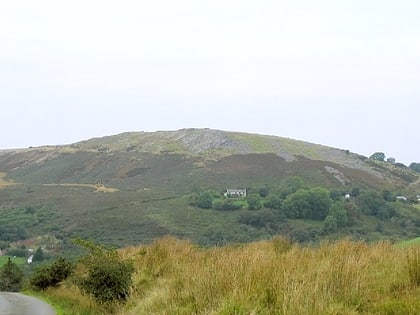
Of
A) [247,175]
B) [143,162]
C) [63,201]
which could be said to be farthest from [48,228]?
[143,162]

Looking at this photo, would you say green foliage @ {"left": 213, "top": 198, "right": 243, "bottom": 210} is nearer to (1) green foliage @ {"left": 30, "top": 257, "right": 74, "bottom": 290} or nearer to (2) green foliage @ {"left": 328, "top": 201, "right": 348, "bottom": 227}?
(2) green foliage @ {"left": 328, "top": 201, "right": 348, "bottom": 227}

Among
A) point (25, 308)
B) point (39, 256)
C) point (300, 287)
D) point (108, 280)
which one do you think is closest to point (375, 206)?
point (39, 256)

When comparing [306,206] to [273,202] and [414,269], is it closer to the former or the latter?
[273,202]

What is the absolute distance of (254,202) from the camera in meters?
99.9

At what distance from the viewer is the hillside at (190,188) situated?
82750 millimetres

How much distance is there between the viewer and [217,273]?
8.62m

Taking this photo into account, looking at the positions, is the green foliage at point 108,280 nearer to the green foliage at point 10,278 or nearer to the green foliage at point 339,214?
the green foliage at point 10,278

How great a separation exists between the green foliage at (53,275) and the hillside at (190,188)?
2634 centimetres

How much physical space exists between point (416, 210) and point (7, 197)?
78.2 metres

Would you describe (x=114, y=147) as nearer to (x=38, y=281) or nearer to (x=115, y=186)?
(x=115, y=186)

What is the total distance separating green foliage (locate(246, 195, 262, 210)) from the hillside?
86 centimetres

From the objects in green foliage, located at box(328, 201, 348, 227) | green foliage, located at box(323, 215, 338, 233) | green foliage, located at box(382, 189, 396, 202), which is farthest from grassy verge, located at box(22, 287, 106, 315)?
green foliage, located at box(382, 189, 396, 202)

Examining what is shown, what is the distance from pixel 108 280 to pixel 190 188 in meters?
109

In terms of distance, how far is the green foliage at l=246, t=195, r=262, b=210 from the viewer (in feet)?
323
